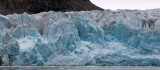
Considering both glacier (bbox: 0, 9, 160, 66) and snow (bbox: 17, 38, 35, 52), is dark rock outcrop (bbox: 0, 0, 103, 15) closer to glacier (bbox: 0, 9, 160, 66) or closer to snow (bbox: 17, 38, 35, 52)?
glacier (bbox: 0, 9, 160, 66)

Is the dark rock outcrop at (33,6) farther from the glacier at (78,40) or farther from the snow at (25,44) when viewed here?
the snow at (25,44)

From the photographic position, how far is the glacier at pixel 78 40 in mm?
22016

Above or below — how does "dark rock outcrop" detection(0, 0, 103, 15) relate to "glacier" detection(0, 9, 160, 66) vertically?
above

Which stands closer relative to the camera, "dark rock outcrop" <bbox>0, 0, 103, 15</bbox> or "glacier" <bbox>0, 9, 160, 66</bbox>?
"glacier" <bbox>0, 9, 160, 66</bbox>

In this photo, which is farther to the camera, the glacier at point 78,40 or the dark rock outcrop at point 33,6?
the dark rock outcrop at point 33,6

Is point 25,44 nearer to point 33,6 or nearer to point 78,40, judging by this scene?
point 78,40

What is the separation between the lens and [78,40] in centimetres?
2416

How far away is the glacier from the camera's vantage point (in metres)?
22.0

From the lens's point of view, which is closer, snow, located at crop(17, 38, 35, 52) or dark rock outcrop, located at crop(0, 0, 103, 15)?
snow, located at crop(17, 38, 35, 52)

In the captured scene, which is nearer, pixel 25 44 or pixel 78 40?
pixel 25 44

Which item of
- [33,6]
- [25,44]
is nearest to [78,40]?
[25,44]

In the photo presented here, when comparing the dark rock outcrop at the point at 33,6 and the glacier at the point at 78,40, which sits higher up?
the dark rock outcrop at the point at 33,6

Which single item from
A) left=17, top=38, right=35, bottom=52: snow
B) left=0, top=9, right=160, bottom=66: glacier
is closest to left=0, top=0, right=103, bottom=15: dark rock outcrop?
left=0, top=9, right=160, bottom=66: glacier

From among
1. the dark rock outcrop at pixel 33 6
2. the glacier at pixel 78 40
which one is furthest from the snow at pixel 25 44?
the dark rock outcrop at pixel 33 6
